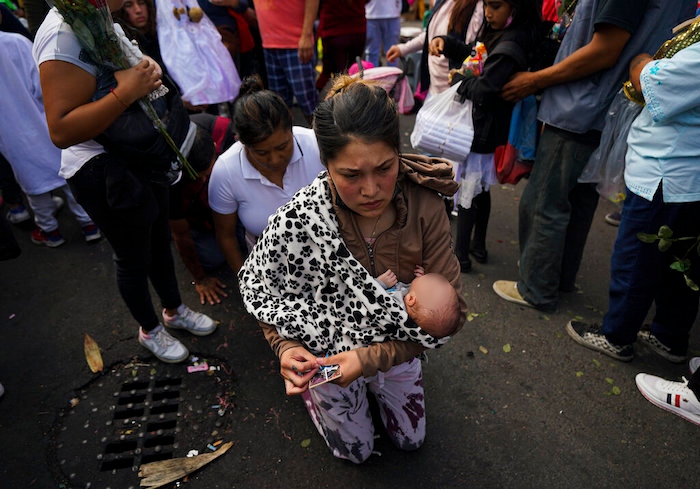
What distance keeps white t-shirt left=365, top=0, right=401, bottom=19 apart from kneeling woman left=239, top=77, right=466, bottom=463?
570 cm

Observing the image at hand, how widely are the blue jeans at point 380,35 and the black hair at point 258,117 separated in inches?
192

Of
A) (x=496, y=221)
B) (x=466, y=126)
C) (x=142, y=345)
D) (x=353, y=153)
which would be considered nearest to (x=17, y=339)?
(x=142, y=345)

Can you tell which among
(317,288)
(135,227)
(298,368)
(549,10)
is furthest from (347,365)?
(549,10)

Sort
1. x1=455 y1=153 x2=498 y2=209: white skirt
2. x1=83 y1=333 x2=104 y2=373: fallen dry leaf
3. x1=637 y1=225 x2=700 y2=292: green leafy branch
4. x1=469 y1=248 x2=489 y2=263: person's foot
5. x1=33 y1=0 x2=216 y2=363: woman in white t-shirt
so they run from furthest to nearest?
x1=469 y1=248 x2=489 y2=263: person's foot → x1=455 y1=153 x2=498 y2=209: white skirt → x1=83 y1=333 x2=104 y2=373: fallen dry leaf → x1=637 y1=225 x2=700 y2=292: green leafy branch → x1=33 y1=0 x2=216 y2=363: woman in white t-shirt

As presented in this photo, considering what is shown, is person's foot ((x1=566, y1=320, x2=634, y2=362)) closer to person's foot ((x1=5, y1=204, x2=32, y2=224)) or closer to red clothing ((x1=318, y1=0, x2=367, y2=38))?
red clothing ((x1=318, y1=0, x2=367, y2=38))

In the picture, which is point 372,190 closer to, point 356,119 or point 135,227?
point 356,119

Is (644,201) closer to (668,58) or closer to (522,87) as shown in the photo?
(668,58)

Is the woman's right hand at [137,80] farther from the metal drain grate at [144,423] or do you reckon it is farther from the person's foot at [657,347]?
the person's foot at [657,347]

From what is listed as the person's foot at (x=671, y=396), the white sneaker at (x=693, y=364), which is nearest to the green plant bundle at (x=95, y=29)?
the person's foot at (x=671, y=396)

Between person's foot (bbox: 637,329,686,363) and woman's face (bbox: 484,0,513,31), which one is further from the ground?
woman's face (bbox: 484,0,513,31)

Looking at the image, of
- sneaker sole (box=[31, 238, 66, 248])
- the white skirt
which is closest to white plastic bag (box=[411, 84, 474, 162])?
the white skirt

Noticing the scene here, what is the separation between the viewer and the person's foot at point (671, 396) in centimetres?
240

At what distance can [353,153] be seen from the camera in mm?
1510

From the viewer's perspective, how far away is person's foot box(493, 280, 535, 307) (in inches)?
130
